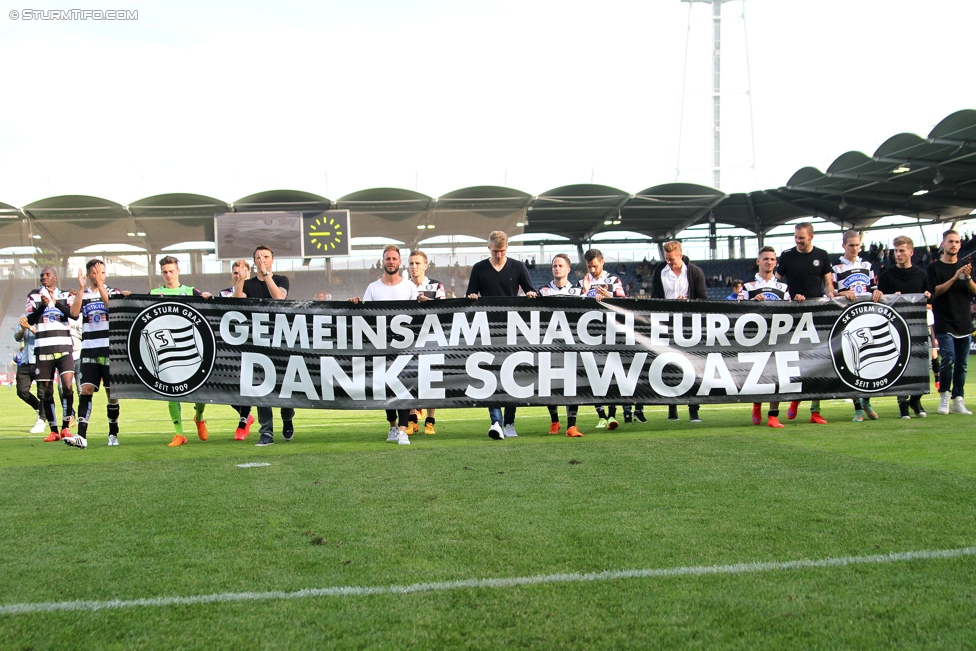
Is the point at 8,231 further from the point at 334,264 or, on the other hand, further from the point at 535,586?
the point at 535,586

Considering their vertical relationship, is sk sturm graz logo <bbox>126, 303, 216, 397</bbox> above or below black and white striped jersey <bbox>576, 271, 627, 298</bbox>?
below

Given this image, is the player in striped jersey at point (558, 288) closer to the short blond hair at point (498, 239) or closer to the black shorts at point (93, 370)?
the short blond hair at point (498, 239)

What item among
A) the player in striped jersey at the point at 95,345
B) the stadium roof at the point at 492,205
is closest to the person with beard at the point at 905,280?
the player in striped jersey at the point at 95,345

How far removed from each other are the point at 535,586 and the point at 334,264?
31333mm

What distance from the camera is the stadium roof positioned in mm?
33688

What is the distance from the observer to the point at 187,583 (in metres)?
3.17

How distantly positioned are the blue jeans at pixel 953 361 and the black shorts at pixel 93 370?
28.3 ft

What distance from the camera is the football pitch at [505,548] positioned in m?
2.65

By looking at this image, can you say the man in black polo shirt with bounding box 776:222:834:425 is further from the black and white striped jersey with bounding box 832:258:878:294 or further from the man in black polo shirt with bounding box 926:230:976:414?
the man in black polo shirt with bounding box 926:230:976:414

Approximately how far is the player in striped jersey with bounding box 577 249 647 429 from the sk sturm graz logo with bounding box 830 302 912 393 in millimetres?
2140

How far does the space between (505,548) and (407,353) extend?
4345mm

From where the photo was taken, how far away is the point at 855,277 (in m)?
8.73

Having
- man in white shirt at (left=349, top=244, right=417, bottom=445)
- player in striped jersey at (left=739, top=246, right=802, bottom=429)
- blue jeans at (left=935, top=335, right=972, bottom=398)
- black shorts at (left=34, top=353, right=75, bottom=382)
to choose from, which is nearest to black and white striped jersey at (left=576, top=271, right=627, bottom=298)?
player in striped jersey at (left=739, top=246, right=802, bottom=429)

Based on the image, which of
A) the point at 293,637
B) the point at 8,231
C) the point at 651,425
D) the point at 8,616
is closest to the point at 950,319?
the point at 651,425
